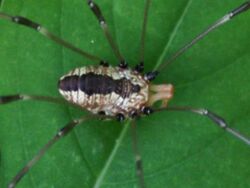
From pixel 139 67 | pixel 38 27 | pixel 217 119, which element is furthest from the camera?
pixel 139 67

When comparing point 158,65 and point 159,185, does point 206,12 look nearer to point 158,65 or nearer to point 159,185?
point 158,65

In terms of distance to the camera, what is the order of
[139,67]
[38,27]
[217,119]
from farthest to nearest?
[139,67]
[38,27]
[217,119]

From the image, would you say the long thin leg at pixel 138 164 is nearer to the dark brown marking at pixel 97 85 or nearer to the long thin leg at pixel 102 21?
the dark brown marking at pixel 97 85

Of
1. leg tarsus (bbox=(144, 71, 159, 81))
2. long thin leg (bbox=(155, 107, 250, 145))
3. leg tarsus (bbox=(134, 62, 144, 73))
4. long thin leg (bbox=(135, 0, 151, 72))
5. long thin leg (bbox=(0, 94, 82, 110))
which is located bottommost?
long thin leg (bbox=(155, 107, 250, 145))

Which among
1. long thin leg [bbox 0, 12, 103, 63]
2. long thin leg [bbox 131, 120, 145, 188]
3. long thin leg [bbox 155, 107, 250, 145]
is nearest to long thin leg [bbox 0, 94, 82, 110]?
long thin leg [bbox 0, 12, 103, 63]

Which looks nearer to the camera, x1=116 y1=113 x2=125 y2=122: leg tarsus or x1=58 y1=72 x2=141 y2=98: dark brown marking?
x1=58 y1=72 x2=141 y2=98: dark brown marking

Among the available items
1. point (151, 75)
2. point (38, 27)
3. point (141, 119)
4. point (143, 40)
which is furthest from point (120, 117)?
point (38, 27)

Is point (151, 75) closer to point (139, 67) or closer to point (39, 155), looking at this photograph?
point (139, 67)

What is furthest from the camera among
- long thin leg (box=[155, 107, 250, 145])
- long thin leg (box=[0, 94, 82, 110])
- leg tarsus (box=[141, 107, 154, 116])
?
leg tarsus (box=[141, 107, 154, 116])

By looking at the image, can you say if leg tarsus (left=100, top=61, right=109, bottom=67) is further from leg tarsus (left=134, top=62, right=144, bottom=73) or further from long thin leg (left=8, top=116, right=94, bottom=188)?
long thin leg (left=8, top=116, right=94, bottom=188)
